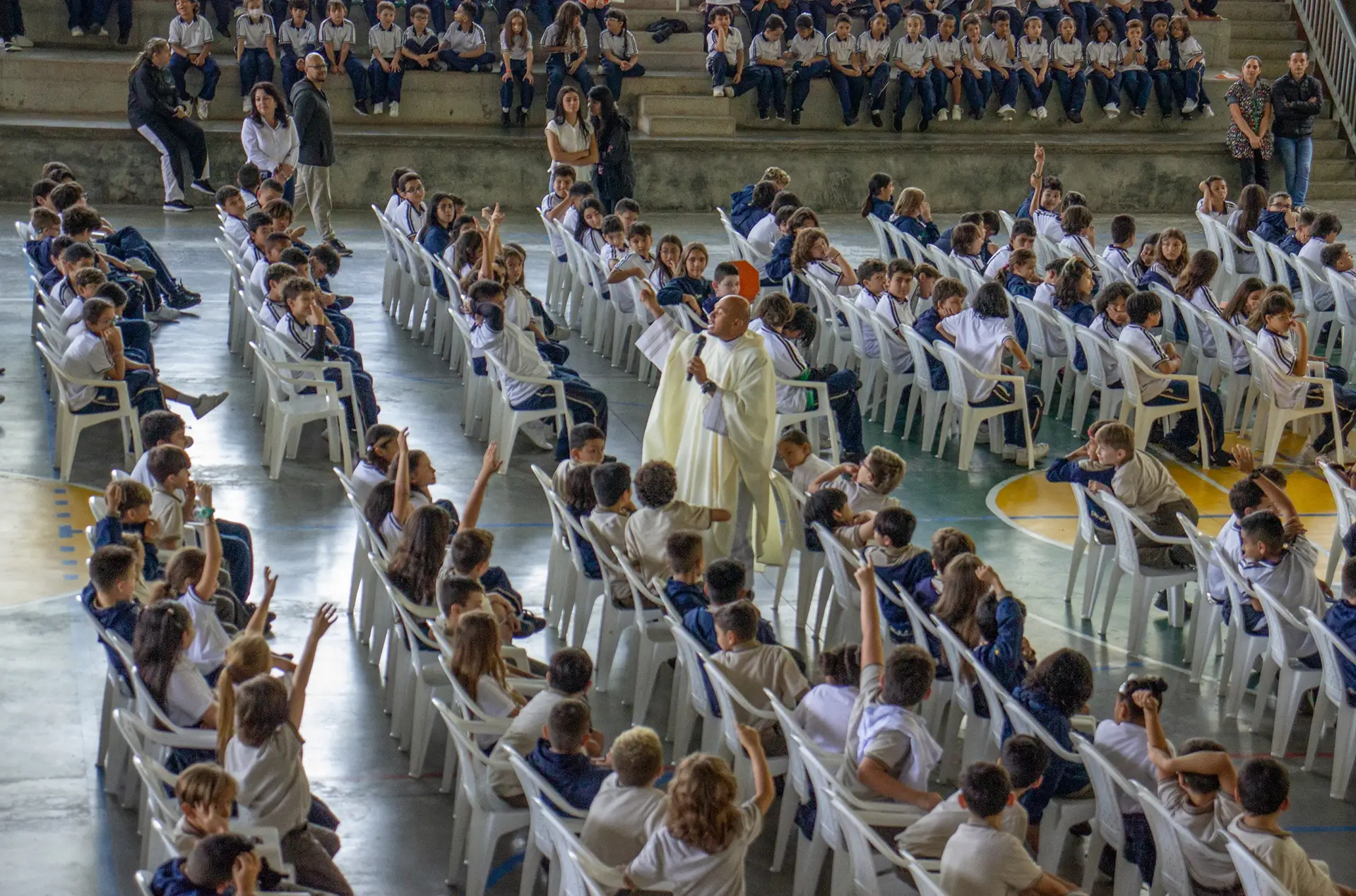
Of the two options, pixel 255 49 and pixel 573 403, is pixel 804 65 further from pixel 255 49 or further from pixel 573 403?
pixel 573 403

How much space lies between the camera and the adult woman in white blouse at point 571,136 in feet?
57.9

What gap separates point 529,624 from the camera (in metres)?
8.02

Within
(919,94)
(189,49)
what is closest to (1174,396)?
(919,94)

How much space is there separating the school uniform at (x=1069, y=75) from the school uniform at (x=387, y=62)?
26.9ft

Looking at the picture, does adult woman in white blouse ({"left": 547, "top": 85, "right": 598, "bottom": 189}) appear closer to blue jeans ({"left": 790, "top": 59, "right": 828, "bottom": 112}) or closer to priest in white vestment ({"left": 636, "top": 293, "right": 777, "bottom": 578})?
blue jeans ({"left": 790, "top": 59, "right": 828, "bottom": 112})

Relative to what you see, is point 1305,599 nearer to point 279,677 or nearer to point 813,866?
point 813,866

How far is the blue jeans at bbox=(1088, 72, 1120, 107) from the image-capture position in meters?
22.7

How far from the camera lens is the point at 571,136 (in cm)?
1786

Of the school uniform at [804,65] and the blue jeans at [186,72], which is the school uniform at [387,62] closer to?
the blue jeans at [186,72]

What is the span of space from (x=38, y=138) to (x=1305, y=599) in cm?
1529

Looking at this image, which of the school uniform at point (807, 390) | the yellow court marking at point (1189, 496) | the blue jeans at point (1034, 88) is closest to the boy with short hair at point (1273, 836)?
the yellow court marking at point (1189, 496)

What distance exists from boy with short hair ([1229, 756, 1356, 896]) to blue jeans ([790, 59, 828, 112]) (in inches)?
660

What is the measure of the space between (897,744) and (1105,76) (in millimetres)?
18018

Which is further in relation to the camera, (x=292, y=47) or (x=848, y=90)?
(x=848, y=90)
